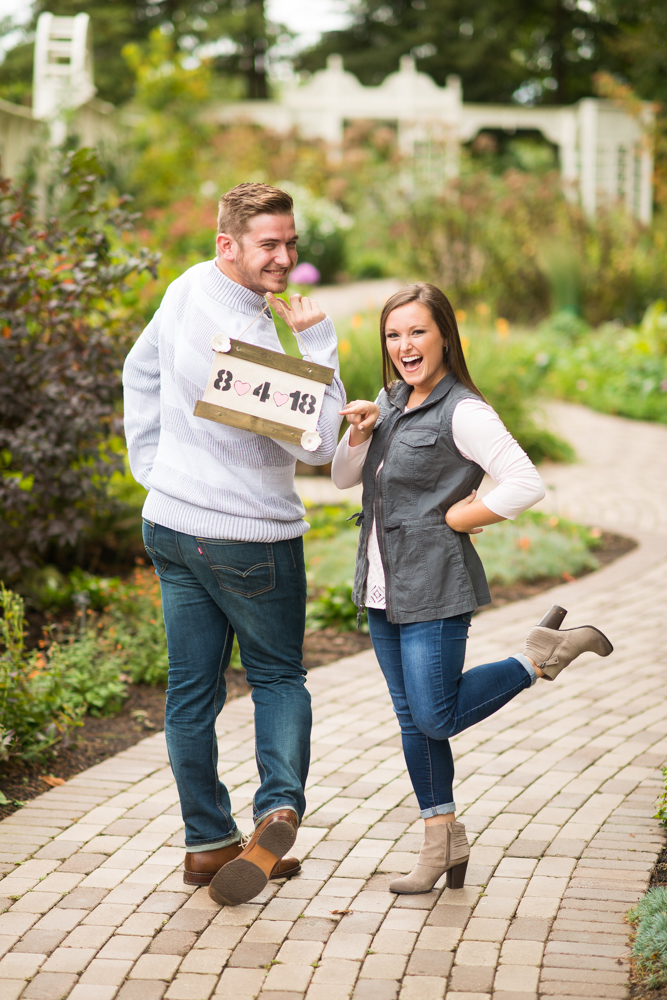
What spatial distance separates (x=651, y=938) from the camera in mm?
2408

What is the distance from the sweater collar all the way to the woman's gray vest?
491 millimetres

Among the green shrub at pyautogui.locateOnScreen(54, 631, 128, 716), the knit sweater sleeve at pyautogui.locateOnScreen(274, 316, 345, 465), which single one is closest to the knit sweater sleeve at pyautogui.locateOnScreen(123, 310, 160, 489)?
the knit sweater sleeve at pyautogui.locateOnScreen(274, 316, 345, 465)

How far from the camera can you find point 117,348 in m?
5.02

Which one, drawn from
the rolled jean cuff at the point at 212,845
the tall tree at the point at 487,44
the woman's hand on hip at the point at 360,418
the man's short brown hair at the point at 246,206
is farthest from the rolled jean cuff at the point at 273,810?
the tall tree at the point at 487,44

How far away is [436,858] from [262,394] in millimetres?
1279

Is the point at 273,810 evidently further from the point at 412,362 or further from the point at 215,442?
the point at 412,362

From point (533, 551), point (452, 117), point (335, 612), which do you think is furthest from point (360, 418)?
point (452, 117)

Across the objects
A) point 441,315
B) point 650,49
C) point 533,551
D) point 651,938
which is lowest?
point 533,551

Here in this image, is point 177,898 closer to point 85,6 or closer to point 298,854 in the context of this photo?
point 298,854

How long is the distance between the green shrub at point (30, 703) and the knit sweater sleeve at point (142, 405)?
1161 millimetres

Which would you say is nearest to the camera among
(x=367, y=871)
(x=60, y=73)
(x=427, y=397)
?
(x=427, y=397)

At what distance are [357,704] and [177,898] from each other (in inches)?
64.8

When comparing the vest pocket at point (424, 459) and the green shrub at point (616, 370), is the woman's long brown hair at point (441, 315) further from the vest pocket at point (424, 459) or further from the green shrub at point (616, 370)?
the green shrub at point (616, 370)

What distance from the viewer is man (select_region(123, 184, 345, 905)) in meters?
2.56
